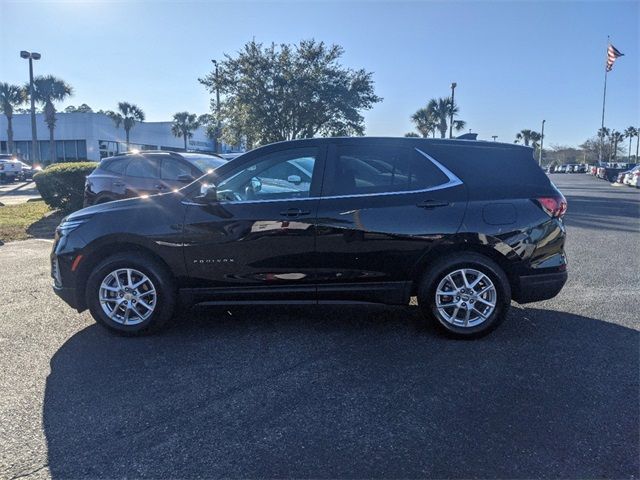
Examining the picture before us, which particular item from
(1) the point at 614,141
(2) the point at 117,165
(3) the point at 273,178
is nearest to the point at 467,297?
(3) the point at 273,178

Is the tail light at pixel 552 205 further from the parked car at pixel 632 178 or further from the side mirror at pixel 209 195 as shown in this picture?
the parked car at pixel 632 178

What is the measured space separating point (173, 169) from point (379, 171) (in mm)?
6421

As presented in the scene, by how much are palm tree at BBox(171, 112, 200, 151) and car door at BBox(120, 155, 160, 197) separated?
57.0 m

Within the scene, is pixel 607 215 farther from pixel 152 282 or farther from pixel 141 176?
pixel 152 282

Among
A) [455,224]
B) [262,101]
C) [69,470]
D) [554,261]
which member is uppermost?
[262,101]

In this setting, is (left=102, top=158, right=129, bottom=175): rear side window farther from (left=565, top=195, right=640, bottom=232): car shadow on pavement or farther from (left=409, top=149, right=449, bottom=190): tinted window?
(left=565, top=195, right=640, bottom=232): car shadow on pavement

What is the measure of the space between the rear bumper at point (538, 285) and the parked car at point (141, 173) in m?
6.79

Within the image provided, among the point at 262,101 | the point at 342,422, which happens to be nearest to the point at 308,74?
the point at 262,101

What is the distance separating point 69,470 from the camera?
263 centimetres

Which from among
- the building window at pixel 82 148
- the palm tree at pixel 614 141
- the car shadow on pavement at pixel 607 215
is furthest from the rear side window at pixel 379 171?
the palm tree at pixel 614 141

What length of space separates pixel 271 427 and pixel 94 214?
267 centimetres

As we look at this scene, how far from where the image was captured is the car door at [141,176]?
999cm

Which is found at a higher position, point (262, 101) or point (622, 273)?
point (262, 101)

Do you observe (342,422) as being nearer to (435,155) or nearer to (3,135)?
(435,155)
